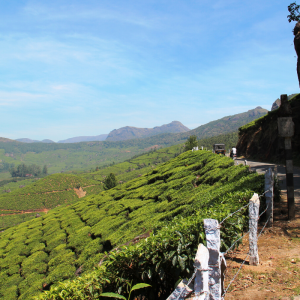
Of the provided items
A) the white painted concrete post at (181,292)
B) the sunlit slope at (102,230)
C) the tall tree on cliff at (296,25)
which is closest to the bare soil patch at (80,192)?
the sunlit slope at (102,230)

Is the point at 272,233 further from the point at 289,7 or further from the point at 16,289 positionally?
the point at 289,7

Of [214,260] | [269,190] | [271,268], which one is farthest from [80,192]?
[214,260]

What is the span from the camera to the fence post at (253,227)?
546 centimetres

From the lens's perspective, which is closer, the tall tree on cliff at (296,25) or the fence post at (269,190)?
the fence post at (269,190)

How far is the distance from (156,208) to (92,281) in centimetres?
1232

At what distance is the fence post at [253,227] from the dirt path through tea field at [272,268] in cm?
21

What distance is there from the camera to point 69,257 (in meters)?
20.6

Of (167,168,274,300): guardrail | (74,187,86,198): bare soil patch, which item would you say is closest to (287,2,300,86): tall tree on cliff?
(167,168,274,300): guardrail

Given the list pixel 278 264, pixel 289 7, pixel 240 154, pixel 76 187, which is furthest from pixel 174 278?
pixel 76 187

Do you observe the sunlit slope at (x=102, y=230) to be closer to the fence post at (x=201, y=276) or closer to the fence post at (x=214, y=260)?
the fence post at (x=214, y=260)

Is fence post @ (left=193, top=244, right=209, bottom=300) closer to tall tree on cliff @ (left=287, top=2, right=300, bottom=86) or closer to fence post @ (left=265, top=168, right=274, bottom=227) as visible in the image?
fence post @ (left=265, top=168, right=274, bottom=227)

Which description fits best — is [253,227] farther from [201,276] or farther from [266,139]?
[266,139]

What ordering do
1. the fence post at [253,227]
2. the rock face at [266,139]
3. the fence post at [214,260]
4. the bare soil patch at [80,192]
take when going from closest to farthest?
the fence post at [214,260] → the fence post at [253,227] → the rock face at [266,139] → the bare soil patch at [80,192]

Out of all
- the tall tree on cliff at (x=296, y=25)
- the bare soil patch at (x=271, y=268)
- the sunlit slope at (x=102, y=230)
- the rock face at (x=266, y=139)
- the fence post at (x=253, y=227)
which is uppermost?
the tall tree on cliff at (x=296, y=25)
